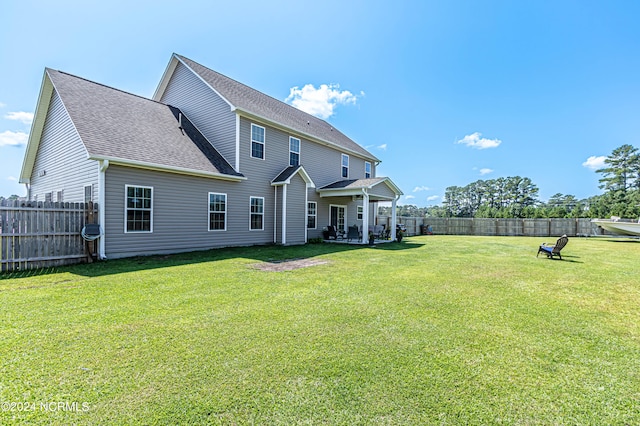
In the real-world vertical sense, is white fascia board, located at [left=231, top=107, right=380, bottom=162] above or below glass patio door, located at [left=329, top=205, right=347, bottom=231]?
above

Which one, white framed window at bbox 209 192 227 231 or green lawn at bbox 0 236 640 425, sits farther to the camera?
white framed window at bbox 209 192 227 231

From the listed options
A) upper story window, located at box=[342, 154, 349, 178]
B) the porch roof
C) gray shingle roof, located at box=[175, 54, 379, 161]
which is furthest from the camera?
upper story window, located at box=[342, 154, 349, 178]

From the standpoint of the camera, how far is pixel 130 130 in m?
10.4

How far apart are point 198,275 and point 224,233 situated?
5.28m

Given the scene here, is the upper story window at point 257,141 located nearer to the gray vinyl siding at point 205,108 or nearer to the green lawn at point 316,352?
the gray vinyl siding at point 205,108

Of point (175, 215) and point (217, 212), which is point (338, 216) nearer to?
point (217, 212)

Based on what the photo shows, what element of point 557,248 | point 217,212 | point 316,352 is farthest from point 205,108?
point 557,248

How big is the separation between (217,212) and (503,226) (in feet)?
74.0

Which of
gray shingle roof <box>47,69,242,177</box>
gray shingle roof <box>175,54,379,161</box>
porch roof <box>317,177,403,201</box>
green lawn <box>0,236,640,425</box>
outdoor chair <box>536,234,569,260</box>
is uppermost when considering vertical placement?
gray shingle roof <box>175,54,379,161</box>

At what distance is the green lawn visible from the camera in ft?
7.20

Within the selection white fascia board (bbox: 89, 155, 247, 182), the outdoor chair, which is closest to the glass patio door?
white fascia board (bbox: 89, 155, 247, 182)

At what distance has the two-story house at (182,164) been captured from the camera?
921cm

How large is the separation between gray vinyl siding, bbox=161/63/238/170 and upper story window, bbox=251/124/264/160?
3.05 feet

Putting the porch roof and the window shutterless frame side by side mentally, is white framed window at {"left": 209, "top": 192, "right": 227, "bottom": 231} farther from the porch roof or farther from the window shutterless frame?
the porch roof
